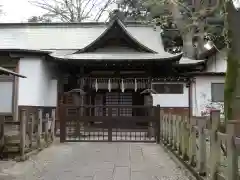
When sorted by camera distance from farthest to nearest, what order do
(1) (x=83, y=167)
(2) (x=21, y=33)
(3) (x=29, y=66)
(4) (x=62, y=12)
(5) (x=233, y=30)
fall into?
(4) (x=62, y=12)
(2) (x=21, y=33)
(3) (x=29, y=66)
(1) (x=83, y=167)
(5) (x=233, y=30)

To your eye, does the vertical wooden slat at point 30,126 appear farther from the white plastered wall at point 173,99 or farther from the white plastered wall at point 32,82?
the white plastered wall at point 173,99

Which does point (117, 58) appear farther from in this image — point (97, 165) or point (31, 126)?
point (97, 165)

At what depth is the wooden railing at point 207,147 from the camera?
4797 mm

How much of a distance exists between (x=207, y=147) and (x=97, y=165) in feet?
9.25

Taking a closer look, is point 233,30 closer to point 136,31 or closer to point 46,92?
point 46,92

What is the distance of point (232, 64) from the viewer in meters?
7.73

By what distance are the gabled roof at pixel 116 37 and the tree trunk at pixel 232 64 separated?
10718 mm

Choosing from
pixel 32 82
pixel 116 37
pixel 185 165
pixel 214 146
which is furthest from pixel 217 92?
pixel 214 146

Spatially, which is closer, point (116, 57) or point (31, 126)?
point (31, 126)

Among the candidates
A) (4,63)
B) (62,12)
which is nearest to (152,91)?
(4,63)

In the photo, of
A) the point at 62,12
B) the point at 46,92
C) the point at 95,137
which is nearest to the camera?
the point at 95,137

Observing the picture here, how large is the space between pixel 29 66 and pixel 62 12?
831 inches

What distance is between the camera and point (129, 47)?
19516 millimetres

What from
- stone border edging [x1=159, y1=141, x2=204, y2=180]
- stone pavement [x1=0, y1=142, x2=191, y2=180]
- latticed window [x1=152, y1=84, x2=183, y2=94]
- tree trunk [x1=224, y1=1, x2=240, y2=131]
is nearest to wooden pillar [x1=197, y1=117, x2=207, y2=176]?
stone border edging [x1=159, y1=141, x2=204, y2=180]
